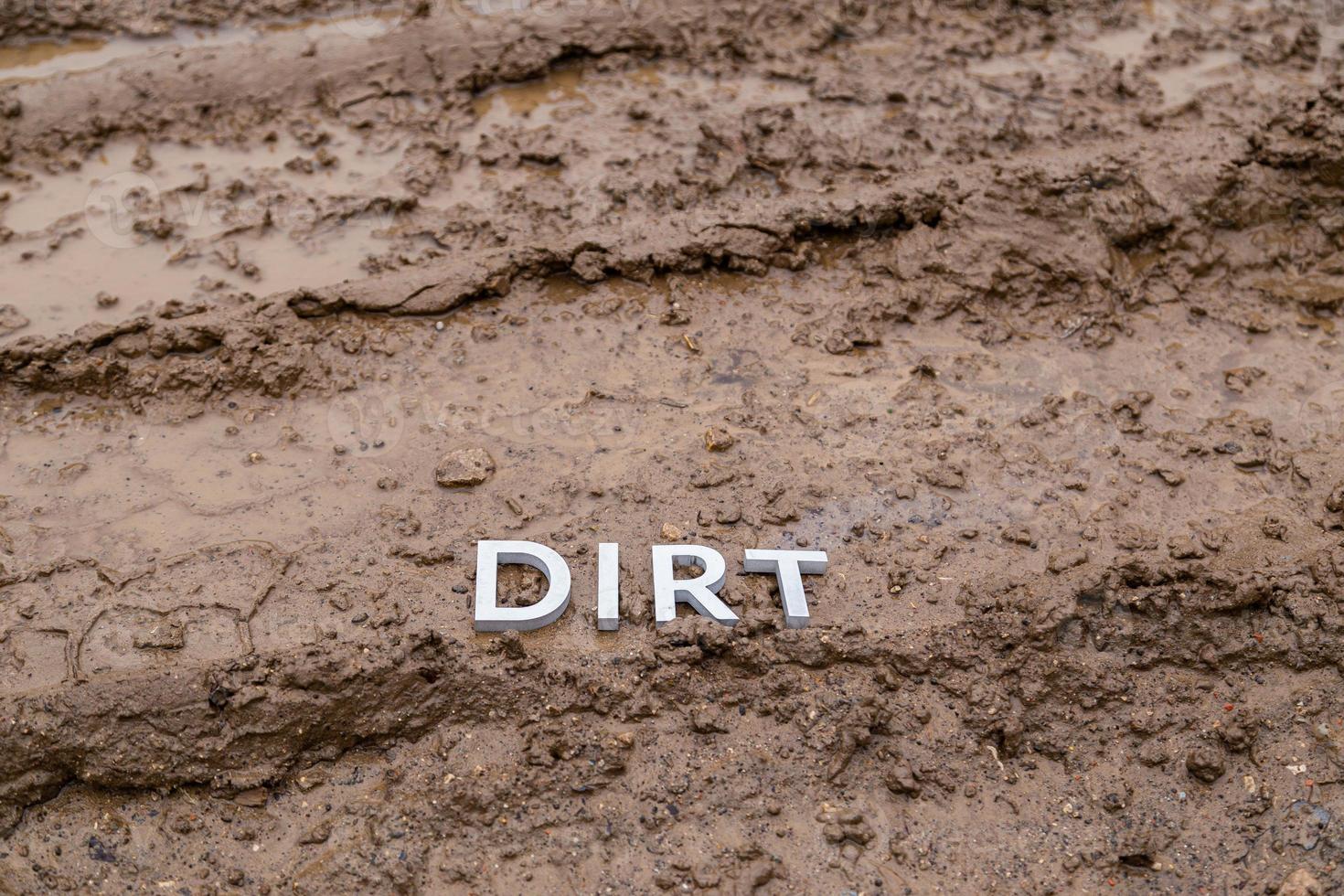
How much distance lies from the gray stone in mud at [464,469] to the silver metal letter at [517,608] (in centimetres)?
34

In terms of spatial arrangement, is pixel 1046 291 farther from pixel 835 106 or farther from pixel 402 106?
pixel 402 106

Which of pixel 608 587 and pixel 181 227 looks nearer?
pixel 608 587

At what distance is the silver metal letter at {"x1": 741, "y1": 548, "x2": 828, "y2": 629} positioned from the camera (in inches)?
168

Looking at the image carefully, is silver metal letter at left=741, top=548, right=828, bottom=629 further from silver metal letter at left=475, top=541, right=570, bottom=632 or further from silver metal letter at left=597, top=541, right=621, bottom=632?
silver metal letter at left=475, top=541, right=570, bottom=632

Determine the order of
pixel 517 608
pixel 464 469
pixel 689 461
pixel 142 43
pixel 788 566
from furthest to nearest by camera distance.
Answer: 1. pixel 142 43
2. pixel 689 461
3. pixel 464 469
4. pixel 788 566
5. pixel 517 608

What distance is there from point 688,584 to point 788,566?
39 cm

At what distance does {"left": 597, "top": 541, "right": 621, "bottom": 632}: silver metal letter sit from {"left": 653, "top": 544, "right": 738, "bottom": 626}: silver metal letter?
0.47ft

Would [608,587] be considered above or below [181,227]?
below

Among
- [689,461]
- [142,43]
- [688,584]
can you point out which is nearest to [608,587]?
[688,584]

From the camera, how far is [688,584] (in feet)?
14.0

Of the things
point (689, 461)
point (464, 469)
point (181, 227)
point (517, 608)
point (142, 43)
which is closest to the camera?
point (517, 608)

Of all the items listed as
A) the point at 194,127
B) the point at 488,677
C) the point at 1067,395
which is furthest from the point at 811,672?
the point at 194,127

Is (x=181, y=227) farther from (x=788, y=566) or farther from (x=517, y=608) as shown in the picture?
(x=788, y=566)

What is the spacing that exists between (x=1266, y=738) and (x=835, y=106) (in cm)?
403
